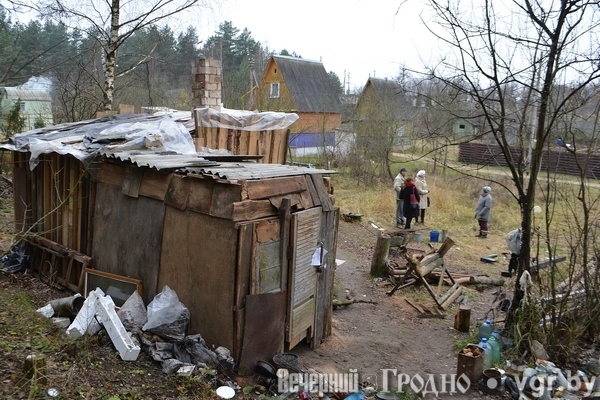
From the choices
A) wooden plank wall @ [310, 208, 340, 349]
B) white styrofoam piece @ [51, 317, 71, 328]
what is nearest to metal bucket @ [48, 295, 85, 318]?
white styrofoam piece @ [51, 317, 71, 328]

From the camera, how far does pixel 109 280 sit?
661cm

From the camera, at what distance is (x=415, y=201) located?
45.6 ft

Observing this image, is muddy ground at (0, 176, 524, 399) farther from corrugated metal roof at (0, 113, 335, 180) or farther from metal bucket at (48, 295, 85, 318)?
corrugated metal roof at (0, 113, 335, 180)

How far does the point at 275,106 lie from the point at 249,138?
12017 mm

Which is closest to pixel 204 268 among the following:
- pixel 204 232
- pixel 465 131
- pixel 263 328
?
pixel 204 232

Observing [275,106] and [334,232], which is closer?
[334,232]

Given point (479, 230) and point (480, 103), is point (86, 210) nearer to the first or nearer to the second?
point (480, 103)

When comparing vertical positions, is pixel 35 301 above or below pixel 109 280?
below

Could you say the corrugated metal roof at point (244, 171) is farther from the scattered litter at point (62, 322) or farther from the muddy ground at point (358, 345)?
the scattered litter at point (62, 322)

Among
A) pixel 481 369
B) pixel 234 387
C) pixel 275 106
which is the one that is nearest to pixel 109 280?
pixel 234 387

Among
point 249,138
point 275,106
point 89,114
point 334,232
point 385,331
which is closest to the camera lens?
point 334,232

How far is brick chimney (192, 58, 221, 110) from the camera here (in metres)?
9.16

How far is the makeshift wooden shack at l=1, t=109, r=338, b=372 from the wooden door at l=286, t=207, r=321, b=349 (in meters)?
0.01

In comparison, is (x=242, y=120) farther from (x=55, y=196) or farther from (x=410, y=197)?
(x=410, y=197)
